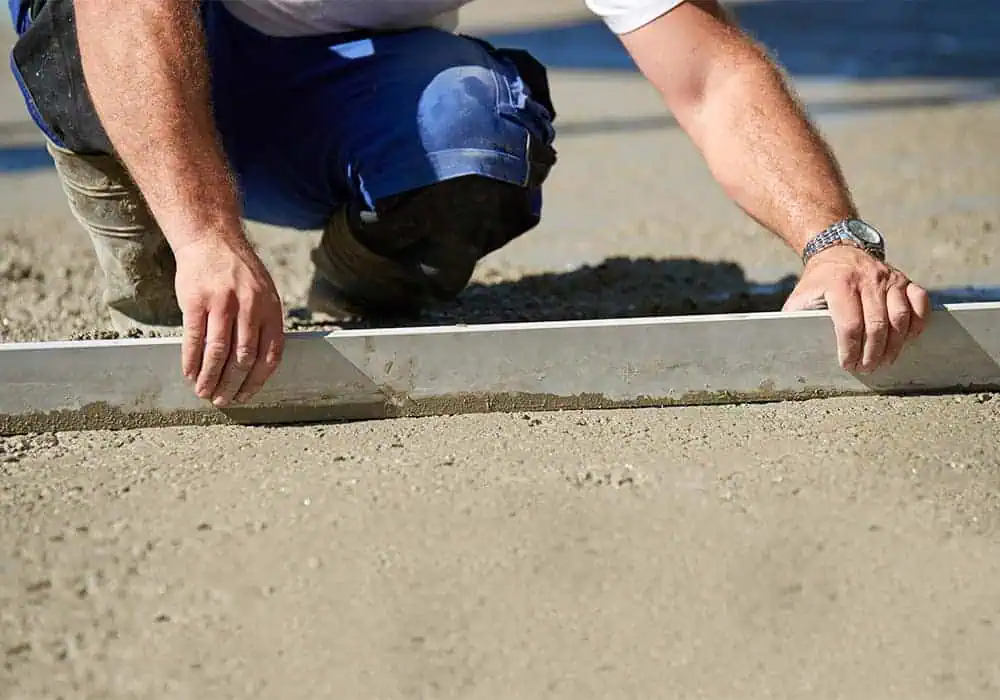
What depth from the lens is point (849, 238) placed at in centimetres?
193

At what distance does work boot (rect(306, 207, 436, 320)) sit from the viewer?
2.50 metres

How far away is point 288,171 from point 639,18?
30.9 inches

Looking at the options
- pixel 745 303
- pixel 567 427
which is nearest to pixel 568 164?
pixel 745 303

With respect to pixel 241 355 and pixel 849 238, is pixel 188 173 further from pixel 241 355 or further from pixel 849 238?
pixel 849 238

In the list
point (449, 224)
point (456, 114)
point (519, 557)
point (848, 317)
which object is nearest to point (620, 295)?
point (449, 224)

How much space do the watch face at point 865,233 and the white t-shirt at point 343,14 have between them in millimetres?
595

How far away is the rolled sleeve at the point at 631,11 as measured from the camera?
2189 millimetres

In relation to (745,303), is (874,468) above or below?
above

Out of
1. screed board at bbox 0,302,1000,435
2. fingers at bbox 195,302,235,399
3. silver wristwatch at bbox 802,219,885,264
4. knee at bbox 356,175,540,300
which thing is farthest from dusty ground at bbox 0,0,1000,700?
knee at bbox 356,175,540,300

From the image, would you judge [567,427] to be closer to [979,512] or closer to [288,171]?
[979,512]

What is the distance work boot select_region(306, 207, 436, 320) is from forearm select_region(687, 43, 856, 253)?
2.26ft

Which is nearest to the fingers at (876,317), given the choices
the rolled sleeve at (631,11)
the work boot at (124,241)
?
the rolled sleeve at (631,11)

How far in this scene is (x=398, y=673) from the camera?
4.34ft

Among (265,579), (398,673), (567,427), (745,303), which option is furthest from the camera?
(745,303)
